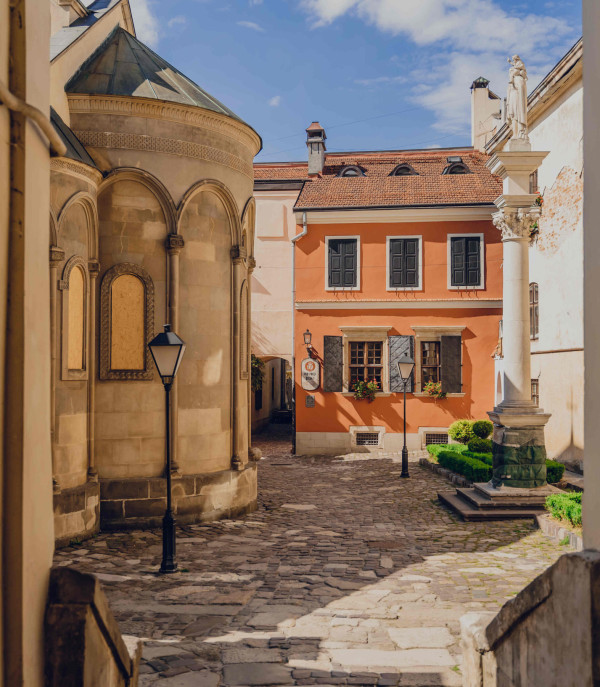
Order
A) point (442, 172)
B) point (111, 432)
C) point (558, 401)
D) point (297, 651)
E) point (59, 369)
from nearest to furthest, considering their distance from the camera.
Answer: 1. point (297, 651)
2. point (59, 369)
3. point (111, 432)
4. point (558, 401)
5. point (442, 172)

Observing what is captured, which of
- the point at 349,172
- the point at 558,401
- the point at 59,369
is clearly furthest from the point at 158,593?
the point at 349,172

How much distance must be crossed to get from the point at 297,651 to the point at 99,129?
9186 millimetres

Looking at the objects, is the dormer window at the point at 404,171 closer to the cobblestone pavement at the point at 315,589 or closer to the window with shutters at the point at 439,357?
the window with shutters at the point at 439,357

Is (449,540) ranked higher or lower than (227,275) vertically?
lower

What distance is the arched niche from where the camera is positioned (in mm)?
10797

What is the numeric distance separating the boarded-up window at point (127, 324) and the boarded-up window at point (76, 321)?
25.7 inches

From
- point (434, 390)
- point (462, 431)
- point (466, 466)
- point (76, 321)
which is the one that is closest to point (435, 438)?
point (462, 431)

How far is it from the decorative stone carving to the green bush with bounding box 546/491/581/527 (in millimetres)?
6914

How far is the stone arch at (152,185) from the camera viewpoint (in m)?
12.0

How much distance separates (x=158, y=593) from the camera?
27.2 feet

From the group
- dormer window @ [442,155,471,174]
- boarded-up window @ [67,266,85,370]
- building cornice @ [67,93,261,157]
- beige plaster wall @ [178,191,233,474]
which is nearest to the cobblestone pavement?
beige plaster wall @ [178,191,233,474]

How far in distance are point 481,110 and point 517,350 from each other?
831 inches

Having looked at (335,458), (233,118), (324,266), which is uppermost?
(233,118)

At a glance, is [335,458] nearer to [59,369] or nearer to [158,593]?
[59,369]
